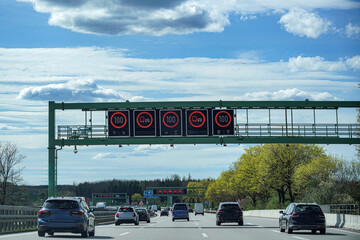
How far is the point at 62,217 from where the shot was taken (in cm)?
2242

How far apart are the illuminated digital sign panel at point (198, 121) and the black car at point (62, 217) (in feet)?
53.6

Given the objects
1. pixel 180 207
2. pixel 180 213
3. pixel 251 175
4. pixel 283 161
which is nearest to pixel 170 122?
pixel 180 213

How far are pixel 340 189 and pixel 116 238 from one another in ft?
152

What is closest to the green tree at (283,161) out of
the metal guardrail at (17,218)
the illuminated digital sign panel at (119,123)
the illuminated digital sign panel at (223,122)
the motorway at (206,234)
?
the illuminated digital sign panel at (223,122)

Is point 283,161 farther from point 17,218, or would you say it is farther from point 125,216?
point 17,218

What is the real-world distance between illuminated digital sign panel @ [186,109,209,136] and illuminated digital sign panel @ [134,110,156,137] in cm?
238

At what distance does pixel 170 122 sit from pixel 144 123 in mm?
1765

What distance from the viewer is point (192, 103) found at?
38125 mm

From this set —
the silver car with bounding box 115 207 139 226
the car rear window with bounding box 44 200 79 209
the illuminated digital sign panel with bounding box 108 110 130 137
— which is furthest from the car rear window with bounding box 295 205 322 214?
the silver car with bounding box 115 207 139 226

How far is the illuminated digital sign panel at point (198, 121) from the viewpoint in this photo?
38.3 meters

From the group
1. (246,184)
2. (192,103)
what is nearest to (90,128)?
(192,103)

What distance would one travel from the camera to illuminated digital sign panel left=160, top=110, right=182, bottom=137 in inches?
1507

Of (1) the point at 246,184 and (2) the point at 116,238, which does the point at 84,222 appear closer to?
(2) the point at 116,238

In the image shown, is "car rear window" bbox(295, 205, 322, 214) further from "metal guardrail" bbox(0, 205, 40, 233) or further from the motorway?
"metal guardrail" bbox(0, 205, 40, 233)
